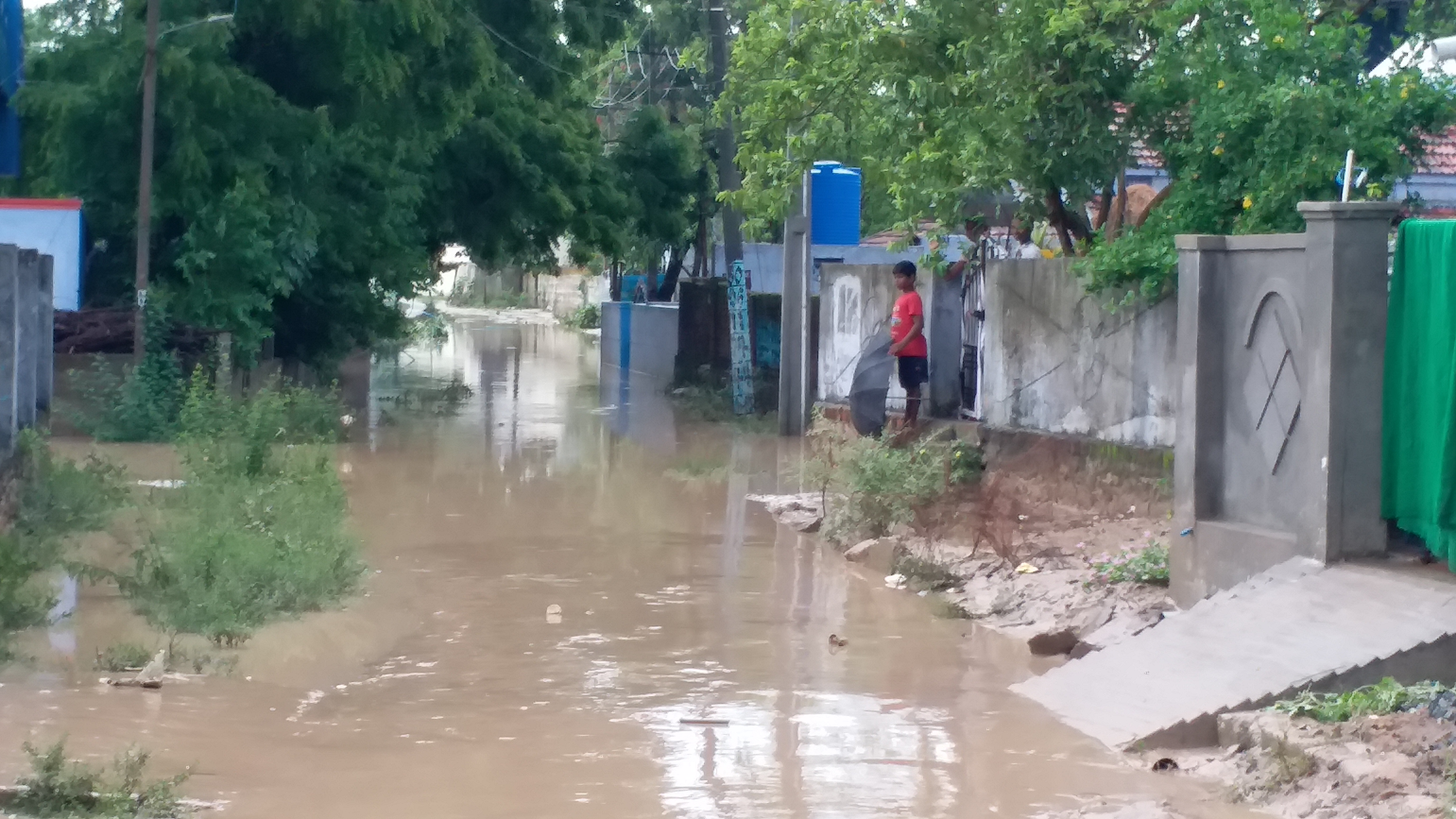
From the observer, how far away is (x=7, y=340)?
10430mm

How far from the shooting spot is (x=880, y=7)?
13047mm

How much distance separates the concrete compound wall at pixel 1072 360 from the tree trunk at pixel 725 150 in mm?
10730

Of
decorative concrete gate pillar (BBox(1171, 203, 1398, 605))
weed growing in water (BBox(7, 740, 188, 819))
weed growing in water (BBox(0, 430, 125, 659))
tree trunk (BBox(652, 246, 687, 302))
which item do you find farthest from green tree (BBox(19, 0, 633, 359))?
weed growing in water (BBox(7, 740, 188, 819))

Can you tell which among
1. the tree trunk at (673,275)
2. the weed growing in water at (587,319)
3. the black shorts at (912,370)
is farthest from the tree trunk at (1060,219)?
the weed growing in water at (587,319)

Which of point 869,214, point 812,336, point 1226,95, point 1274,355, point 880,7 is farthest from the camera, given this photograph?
point 869,214

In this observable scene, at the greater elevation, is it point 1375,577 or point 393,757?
point 1375,577

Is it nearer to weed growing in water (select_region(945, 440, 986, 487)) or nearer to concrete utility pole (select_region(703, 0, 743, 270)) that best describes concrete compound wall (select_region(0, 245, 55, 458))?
weed growing in water (select_region(945, 440, 986, 487))

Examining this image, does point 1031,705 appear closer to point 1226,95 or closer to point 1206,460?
point 1206,460

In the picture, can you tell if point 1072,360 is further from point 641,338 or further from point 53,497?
point 641,338

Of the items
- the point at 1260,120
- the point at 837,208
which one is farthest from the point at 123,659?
the point at 837,208

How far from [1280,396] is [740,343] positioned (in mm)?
13446

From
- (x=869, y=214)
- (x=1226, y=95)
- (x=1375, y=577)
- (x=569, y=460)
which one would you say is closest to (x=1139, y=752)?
(x=1375, y=577)

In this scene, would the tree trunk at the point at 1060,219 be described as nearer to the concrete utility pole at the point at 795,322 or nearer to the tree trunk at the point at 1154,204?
the tree trunk at the point at 1154,204

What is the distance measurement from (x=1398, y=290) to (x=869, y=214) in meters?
29.4
